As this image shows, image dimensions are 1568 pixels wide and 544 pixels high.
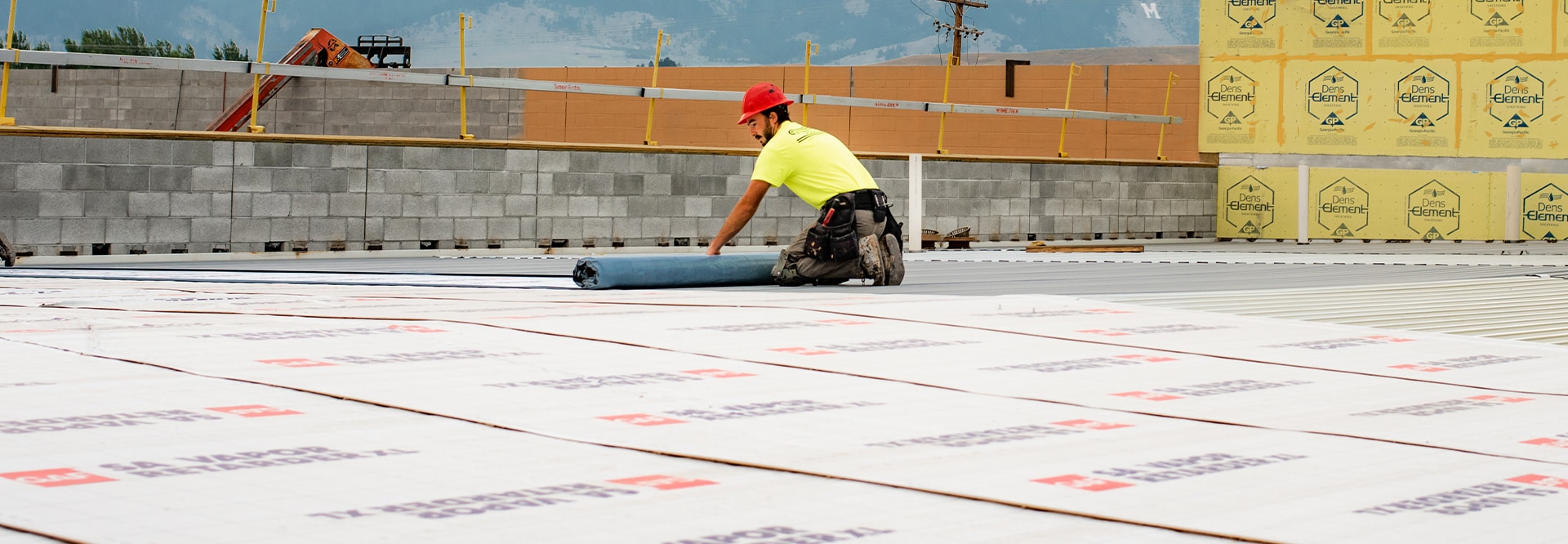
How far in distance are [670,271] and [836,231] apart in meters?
1.01

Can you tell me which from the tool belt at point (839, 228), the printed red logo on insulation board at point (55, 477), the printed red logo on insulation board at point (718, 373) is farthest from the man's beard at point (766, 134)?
the printed red logo on insulation board at point (55, 477)

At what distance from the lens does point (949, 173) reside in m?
16.5

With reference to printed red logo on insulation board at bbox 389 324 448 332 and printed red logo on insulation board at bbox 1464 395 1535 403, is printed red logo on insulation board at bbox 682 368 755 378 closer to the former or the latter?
printed red logo on insulation board at bbox 389 324 448 332

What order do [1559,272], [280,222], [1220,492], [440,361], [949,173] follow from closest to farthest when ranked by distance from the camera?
[1220,492] → [440,361] → [1559,272] → [280,222] → [949,173]

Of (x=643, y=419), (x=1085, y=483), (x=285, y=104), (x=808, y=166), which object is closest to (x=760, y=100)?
(x=808, y=166)

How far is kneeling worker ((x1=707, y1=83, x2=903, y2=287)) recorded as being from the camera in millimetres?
9000

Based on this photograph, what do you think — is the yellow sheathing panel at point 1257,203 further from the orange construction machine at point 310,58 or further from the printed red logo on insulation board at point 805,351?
the orange construction machine at point 310,58

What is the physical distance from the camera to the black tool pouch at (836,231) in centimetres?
905

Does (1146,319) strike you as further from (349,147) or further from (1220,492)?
(349,147)

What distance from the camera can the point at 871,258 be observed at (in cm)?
920

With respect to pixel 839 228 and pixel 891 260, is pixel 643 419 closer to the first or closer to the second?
pixel 839 228

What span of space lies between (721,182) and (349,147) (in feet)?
12.3

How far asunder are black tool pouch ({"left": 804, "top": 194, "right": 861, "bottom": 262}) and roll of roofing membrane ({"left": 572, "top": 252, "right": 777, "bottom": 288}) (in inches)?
17.5

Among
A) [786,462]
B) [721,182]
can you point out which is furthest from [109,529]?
[721,182]
